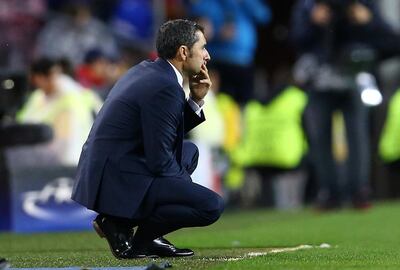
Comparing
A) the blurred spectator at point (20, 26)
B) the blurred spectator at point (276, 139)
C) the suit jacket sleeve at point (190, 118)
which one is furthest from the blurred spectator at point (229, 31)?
the suit jacket sleeve at point (190, 118)

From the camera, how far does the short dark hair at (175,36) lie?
718 cm

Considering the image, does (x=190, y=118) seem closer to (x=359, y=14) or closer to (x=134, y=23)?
(x=359, y=14)

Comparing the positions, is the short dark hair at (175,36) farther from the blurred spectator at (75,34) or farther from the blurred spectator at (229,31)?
the blurred spectator at (229,31)

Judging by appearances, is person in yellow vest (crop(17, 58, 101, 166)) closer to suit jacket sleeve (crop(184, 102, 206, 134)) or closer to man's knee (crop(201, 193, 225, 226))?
suit jacket sleeve (crop(184, 102, 206, 134))

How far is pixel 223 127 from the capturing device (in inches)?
621

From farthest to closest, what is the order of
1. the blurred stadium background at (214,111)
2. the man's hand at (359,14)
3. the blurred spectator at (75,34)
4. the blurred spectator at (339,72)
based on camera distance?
the blurred spectator at (75,34) < the man's hand at (359,14) < the blurred spectator at (339,72) < the blurred stadium background at (214,111)

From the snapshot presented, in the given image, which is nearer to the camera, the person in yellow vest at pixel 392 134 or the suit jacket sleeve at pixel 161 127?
the suit jacket sleeve at pixel 161 127

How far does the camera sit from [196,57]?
7.24 meters

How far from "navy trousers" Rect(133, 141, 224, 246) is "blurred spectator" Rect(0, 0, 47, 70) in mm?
7249

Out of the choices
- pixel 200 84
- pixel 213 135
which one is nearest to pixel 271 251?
pixel 200 84

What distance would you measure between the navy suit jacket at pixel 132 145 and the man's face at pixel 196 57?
158 mm

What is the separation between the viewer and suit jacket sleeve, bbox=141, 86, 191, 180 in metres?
6.92

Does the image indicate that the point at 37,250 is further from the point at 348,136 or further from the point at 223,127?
the point at 223,127

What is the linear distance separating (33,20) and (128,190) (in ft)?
29.3
